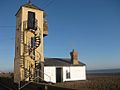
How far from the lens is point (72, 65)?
94.6 ft

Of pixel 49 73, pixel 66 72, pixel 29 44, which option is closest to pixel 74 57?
pixel 66 72

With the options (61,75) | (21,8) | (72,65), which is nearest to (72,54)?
(72,65)

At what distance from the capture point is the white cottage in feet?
85.9

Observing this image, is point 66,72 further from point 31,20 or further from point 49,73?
point 31,20

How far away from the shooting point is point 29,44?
2495cm

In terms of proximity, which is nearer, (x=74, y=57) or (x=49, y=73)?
(x=49, y=73)

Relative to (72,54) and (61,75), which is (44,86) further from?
(72,54)

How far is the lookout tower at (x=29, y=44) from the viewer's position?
2419 centimetres

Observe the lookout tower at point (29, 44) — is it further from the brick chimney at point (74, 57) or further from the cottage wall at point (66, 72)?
the brick chimney at point (74, 57)

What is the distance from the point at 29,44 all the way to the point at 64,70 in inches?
Result: 262

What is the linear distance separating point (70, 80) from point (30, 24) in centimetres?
1014

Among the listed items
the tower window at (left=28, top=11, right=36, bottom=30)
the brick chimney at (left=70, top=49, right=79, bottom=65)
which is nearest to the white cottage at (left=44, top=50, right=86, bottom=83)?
the brick chimney at (left=70, top=49, right=79, bottom=65)

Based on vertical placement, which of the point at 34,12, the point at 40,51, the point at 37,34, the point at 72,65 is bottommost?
the point at 72,65

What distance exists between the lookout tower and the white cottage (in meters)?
1.39
